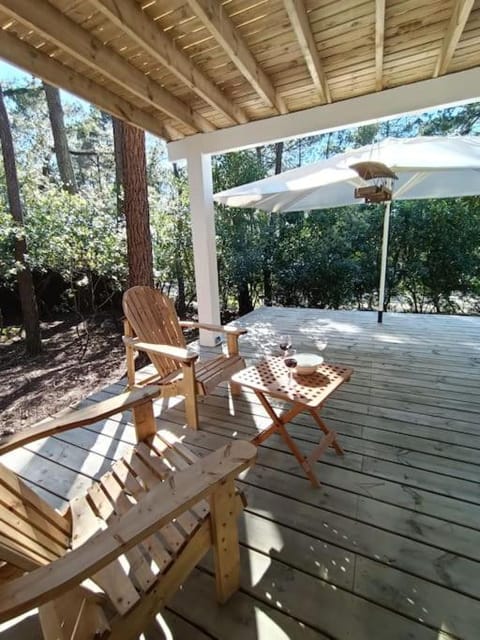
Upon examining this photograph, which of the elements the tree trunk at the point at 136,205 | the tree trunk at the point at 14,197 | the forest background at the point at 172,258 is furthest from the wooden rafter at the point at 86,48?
the tree trunk at the point at 14,197

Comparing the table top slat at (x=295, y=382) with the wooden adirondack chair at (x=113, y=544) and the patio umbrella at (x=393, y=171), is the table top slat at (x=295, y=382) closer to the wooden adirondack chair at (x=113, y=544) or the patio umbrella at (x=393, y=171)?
the wooden adirondack chair at (x=113, y=544)

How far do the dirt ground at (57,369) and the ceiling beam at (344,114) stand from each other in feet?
9.96

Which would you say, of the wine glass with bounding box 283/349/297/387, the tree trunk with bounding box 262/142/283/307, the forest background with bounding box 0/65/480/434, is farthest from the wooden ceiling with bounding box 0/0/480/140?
the tree trunk with bounding box 262/142/283/307

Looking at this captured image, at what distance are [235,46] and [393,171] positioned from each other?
1.67 metres

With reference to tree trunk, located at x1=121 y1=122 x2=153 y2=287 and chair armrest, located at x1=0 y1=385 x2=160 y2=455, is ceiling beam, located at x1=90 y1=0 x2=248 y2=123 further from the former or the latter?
chair armrest, located at x1=0 y1=385 x2=160 y2=455

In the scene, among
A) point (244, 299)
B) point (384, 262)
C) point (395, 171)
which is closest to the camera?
point (395, 171)

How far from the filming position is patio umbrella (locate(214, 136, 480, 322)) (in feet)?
9.48

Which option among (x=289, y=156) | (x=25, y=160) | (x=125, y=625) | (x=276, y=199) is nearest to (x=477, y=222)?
(x=276, y=199)

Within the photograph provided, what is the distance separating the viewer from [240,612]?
116 centimetres

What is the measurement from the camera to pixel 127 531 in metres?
0.82

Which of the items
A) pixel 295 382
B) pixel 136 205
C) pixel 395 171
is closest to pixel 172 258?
pixel 136 205

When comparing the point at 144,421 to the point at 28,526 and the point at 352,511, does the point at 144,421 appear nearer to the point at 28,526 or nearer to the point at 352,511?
the point at 28,526

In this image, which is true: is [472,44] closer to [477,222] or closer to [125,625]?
[125,625]

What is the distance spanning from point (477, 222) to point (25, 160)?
35.7 feet
